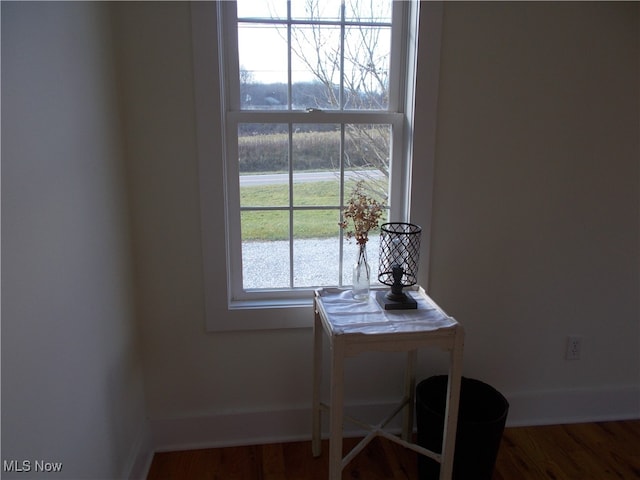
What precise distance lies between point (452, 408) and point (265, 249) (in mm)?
942

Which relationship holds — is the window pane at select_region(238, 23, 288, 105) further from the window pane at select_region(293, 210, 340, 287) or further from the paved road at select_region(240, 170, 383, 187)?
the window pane at select_region(293, 210, 340, 287)

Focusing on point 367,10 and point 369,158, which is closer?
point 367,10

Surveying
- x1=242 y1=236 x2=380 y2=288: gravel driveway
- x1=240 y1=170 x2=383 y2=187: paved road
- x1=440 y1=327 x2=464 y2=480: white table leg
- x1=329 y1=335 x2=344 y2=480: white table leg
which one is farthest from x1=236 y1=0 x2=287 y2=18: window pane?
x1=440 y1=327 x2=464 y2=480: white table leg

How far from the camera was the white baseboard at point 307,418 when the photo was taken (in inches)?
80.4

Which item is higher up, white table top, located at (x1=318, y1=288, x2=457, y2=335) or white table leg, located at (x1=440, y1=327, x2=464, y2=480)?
white table top, located at (x1=318, y1=288, x2=457, y2=335)

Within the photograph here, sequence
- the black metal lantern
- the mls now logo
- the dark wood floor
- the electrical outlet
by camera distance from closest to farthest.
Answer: the mls now logo → the black metal lantern → the dark wood floor → the electrical outlet

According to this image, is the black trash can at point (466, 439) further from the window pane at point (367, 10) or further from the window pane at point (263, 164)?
the window pane at point (367, 10)

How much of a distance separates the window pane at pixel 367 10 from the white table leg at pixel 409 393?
4.35 feet

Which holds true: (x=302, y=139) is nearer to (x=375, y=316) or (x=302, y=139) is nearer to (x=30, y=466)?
(x=375, y=316)

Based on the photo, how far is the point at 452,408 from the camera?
5.18 ft

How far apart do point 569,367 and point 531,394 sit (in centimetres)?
21

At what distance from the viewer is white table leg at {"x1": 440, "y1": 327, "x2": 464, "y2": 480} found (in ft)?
5.03

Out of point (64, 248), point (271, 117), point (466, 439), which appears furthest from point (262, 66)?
point (466, 439)

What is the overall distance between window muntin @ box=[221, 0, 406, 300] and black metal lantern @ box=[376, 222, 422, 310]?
0.90 feet
